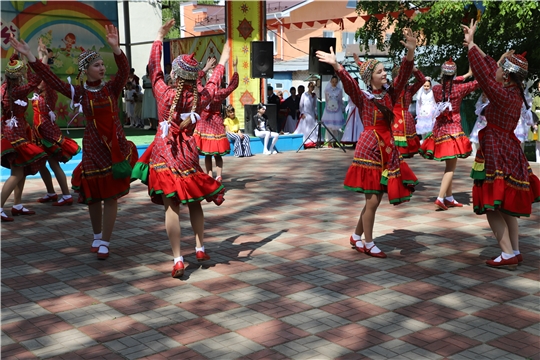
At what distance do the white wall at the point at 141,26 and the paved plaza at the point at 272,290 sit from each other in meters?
15.7

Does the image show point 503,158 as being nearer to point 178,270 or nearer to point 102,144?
point 178,270

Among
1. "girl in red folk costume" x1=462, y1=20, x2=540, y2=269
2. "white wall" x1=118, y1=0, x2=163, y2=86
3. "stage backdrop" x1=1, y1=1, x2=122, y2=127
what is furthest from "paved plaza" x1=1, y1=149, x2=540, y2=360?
"white wall" x1=118, y1=0, x2=163, y2=86

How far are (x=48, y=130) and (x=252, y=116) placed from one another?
9.24m

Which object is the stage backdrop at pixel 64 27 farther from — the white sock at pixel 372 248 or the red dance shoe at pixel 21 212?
the white sock at pixel 372 248

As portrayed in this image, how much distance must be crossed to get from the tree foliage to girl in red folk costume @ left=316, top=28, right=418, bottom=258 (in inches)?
338

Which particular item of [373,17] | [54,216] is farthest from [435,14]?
[54,216]

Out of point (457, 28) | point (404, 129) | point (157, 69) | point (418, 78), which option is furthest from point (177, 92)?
point (457, 28)

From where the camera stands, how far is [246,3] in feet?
60.9

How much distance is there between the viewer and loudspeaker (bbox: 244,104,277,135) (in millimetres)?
17438

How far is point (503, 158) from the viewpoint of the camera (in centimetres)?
579

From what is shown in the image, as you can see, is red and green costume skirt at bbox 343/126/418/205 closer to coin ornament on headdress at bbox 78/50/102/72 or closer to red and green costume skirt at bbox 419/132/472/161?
red and green costume skirt at bbox 419/132/472/161

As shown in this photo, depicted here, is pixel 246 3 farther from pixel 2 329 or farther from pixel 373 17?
A: pixel 2 329

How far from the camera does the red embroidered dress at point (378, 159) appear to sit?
6137 mm

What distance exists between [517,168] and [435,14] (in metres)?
9.86
